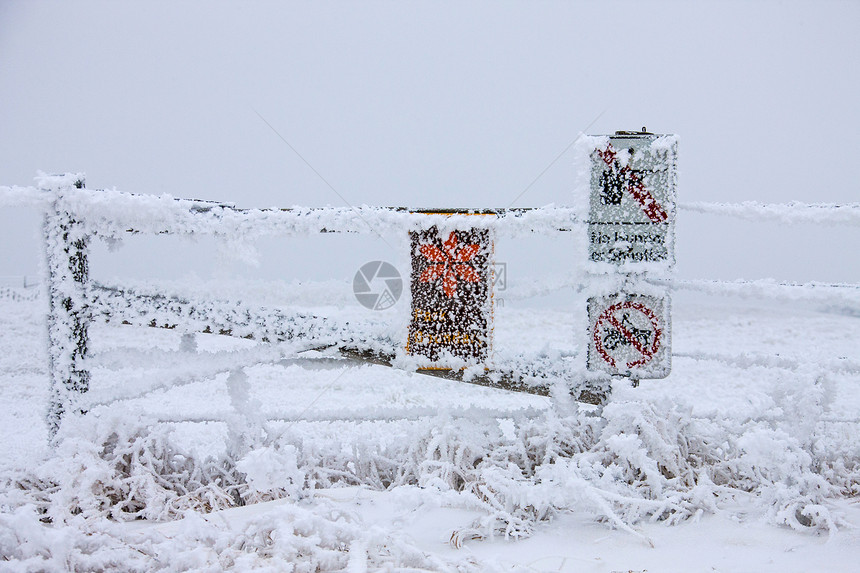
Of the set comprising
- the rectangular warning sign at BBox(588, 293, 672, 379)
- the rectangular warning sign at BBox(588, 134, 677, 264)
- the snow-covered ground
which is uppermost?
the rectangular warning sign at BBox(588, 134, 677, 264)

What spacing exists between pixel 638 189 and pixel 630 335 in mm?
669

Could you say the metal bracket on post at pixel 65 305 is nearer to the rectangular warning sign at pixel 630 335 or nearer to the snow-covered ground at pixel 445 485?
the snow-covered ground at pixel 445 485

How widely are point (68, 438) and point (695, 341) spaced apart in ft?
21.9

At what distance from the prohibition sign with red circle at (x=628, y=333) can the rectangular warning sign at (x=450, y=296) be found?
1.73ft

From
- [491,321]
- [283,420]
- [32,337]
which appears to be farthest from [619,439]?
[32,337]

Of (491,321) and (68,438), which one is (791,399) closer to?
(491,321)

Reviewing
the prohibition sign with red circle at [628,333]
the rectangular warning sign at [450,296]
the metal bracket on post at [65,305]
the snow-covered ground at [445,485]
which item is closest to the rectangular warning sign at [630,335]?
the prohibition sign with red circle at [628,333]

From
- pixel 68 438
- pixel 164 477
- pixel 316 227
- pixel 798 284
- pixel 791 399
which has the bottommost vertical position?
pixel 164 477

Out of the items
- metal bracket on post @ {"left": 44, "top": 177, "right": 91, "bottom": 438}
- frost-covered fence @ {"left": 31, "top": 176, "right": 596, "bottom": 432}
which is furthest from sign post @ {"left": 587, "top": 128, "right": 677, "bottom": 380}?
metal bracket on post @ {"left": 44, "top": 177, "right": 91, "bottom": 438}

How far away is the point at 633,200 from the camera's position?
2361mm

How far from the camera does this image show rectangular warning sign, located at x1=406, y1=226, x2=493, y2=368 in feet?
7.93

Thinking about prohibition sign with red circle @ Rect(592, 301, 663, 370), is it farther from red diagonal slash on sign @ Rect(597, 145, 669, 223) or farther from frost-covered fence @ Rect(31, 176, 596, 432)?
red diagonal slash on sign @ Rect(597, 145, 669, 223)

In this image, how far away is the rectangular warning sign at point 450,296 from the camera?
2418 mm

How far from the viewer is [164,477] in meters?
2.28
